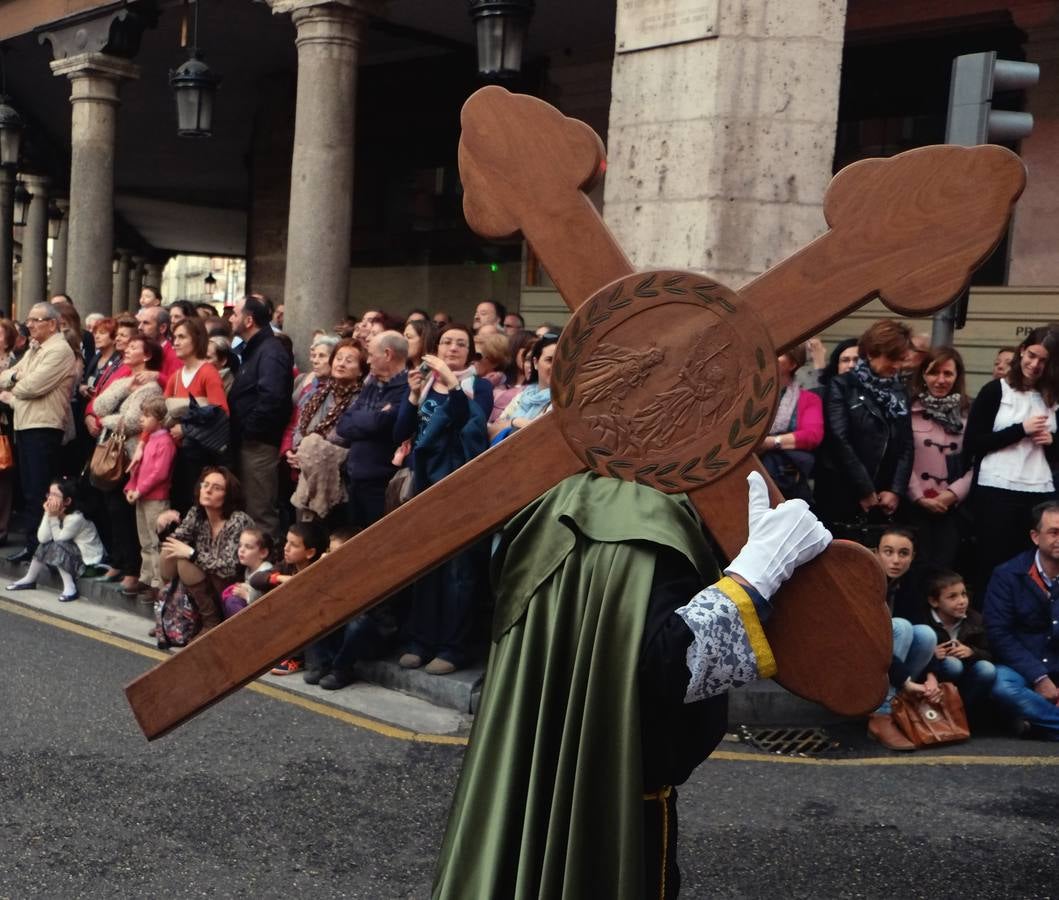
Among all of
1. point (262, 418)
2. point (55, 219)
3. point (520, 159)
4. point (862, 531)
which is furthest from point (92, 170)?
point (520, 159)

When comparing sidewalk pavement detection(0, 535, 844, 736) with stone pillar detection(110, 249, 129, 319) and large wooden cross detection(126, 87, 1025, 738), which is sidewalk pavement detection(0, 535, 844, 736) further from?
stone pillar detection(110, 249, 129, 319)

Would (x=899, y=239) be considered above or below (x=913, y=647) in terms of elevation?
above

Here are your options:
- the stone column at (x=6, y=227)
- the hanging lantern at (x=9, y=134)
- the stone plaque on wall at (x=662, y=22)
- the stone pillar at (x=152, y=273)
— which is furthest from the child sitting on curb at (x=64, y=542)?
the stone pillar at (x=152, y=273)

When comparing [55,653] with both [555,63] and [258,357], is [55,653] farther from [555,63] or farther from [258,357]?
[555,63]

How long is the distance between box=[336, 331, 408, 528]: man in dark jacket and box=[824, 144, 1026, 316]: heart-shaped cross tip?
516 centimetres

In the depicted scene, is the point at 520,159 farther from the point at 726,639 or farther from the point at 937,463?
the point at 937,463

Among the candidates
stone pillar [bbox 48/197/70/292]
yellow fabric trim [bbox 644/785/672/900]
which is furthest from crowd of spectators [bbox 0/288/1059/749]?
stone pillar [bbox 48/197/70/292]

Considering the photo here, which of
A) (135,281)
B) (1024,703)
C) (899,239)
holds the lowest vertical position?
(1024,703)

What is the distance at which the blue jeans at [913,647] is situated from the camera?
20.2 ft

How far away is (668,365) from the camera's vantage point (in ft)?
6.80

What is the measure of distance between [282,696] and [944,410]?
3670mm

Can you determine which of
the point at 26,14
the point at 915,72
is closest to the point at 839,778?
the point at 915,72

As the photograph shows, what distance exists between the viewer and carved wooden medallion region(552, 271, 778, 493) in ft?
6.69

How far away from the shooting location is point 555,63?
15.2m
